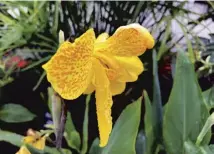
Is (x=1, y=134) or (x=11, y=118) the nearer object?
(x=1, y=134)

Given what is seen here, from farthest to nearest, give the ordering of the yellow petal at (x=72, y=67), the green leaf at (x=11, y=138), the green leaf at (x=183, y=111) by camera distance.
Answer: the green leaf at (x=11, y=138)
the green leaf at (x=183, y=111)
the yellow petal at (x=72, y=67)

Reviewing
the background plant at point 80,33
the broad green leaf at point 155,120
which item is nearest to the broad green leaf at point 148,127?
the broad green leaf at point 155,120

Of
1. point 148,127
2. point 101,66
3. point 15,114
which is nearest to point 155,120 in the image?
point 148,127

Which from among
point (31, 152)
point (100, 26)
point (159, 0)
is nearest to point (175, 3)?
point (159, 0)

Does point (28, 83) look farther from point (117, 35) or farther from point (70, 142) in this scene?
point (117, 35)

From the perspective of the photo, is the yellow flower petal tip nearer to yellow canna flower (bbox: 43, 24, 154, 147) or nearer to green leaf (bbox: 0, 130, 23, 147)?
yellow canna flower (bbox: 43, 24, 154, 147)

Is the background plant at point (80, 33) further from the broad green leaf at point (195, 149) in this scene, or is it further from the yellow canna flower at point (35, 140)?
the broad green leaf at point (195, 149)
